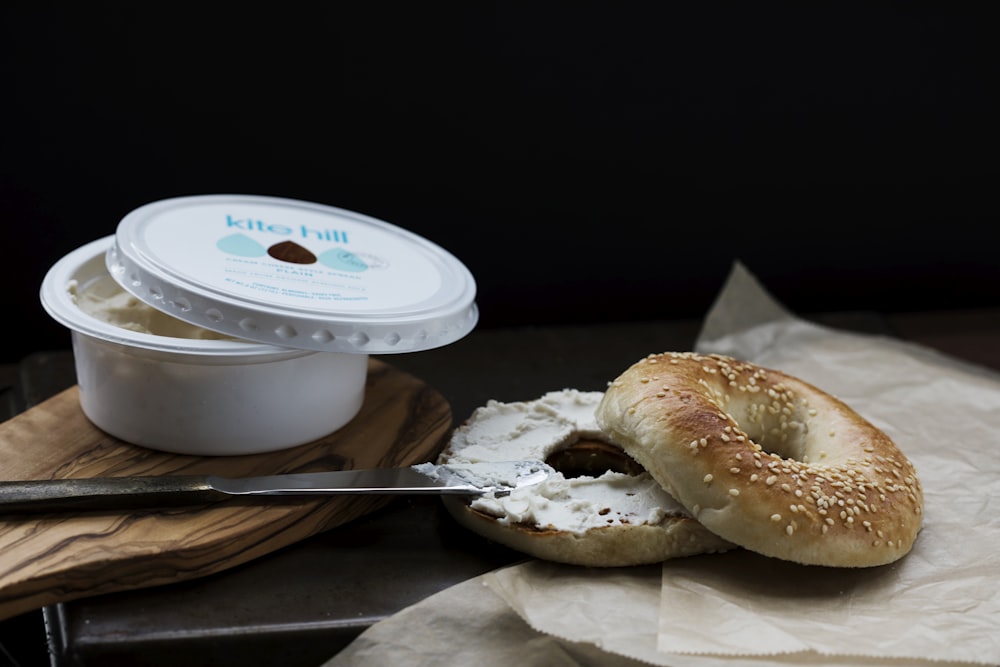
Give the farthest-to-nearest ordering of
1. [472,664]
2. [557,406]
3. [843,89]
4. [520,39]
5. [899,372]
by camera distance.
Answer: [843,89], [520,39], [899,372], [557,406], [472,664]

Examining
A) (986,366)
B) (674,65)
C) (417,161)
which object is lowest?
(986,366)

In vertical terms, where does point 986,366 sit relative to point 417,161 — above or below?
below

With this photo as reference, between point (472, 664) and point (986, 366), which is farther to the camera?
point (986, 366)

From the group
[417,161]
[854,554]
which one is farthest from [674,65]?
[854,554]

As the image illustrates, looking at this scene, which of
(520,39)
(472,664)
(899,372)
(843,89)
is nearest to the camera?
(472,664)

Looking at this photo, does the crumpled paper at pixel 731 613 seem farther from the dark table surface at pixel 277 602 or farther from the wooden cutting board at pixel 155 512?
the wooden cutting board at pixel 155 512

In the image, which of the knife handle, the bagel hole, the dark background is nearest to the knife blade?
the knife handle

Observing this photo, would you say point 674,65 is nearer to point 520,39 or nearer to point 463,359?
point 520,39
